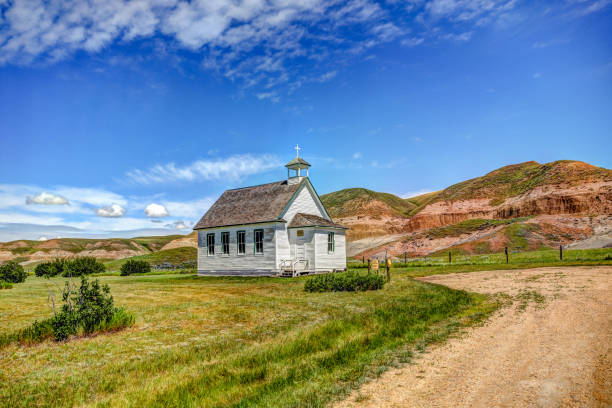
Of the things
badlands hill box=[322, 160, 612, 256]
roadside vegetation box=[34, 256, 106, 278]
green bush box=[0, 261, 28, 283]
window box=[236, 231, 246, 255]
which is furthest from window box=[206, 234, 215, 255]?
badlands hill box=[322, 160, 612, 256]

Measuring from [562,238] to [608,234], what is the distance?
5893mm

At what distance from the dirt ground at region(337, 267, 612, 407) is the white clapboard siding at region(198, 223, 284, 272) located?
60.6 feet

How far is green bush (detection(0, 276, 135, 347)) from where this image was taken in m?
8.39

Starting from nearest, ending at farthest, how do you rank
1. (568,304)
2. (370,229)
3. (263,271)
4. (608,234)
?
1. (568,304)
2. (263,271)
3. (608,234)
4. (370,229)

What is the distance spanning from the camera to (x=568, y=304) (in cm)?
1034

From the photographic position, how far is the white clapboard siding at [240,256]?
26.6 meters

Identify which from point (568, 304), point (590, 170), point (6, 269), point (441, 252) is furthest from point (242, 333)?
point (590, 170)

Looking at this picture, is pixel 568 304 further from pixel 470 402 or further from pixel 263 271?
pixel 263 271

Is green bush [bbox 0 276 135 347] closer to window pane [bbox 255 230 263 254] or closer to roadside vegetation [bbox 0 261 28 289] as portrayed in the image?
window pane [bbox 255 230 263 254]

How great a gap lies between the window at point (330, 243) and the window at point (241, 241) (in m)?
6.31

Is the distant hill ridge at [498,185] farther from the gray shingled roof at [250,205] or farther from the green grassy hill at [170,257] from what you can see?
the gray shingled roof at [250,205]

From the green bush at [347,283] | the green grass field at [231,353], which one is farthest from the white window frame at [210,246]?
the green grass field at [231,353]

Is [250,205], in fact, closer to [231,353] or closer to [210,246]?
[210,246]

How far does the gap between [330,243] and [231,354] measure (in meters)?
21.4
